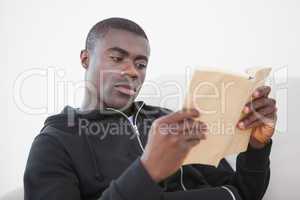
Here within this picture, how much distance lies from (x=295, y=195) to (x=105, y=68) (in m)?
0.70

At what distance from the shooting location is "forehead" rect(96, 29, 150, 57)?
0.87 metres

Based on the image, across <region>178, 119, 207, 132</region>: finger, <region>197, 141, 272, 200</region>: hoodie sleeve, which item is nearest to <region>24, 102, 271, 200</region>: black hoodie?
<region>197, 141, 272, 200</region>: hoodie sleeve

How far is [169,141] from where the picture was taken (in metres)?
0.53

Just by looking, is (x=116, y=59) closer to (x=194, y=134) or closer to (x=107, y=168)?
(x=107, y=168)

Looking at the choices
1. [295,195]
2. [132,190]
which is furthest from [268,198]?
[132,190]

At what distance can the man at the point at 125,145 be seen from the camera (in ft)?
1.76

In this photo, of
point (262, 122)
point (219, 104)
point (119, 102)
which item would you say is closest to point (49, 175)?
point (119, 102)

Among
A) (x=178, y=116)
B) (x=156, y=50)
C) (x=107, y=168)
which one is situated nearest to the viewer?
(x=178, y=116)

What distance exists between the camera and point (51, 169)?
0.68 meters

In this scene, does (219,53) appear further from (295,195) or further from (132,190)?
(132,190)

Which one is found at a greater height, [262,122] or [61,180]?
[262,122]

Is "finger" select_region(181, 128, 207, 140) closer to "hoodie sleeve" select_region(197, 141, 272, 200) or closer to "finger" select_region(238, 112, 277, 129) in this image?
"finger" select_region(238, 112, 277, 129)

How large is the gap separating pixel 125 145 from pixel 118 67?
213mm

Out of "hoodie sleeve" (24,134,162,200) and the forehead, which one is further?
the forehead
